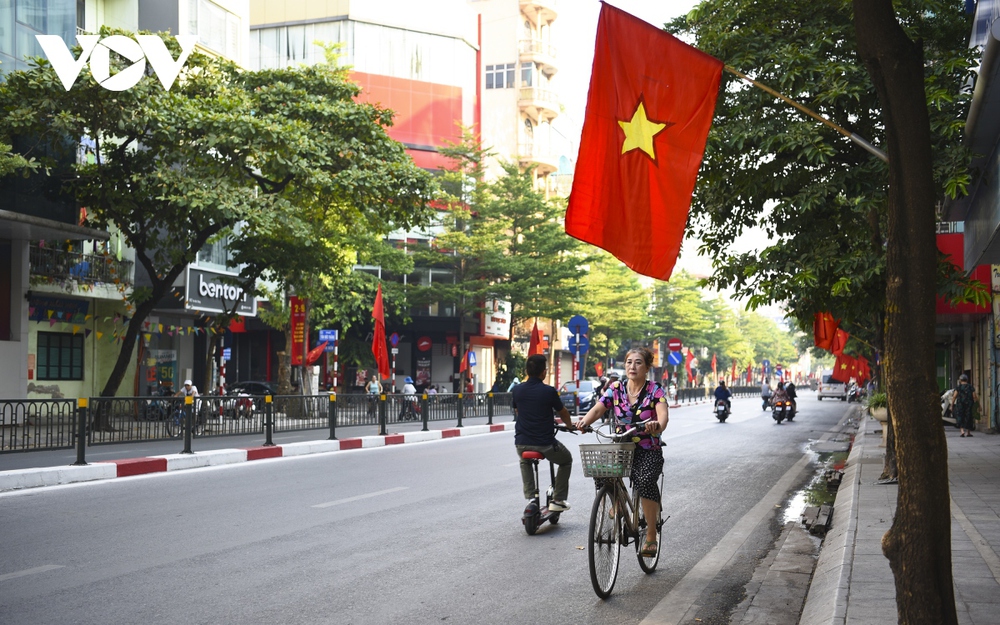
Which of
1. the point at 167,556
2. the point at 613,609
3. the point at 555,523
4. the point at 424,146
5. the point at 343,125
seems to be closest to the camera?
the point at 613,609

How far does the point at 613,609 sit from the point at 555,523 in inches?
133

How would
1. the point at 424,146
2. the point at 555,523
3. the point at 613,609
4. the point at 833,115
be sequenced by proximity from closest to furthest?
the point at 613,609, the point at 555,523, the point at 833,115, the point at 424,146

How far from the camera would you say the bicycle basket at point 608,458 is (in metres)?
6.43

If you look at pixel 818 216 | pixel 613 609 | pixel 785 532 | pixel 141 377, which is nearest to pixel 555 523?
pixel 785 532

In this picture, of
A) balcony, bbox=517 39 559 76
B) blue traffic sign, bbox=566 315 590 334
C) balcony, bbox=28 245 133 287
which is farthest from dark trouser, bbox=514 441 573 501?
balcony, bbox=517 39 559 76

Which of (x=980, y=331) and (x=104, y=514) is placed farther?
(x=980, y=331)

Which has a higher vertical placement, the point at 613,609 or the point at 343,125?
the point at 343,125

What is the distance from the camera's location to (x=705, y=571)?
7.65m

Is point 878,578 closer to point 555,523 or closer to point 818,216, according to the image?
point 555,523

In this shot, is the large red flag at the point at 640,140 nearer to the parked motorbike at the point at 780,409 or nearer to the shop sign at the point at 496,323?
the parked motorbike at the point at 780,409

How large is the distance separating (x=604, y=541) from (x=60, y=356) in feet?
90.3

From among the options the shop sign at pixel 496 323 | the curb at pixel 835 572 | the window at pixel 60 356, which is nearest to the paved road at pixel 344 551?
the curb at pixel 835 572

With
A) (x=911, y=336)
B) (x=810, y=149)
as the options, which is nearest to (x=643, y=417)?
(x=911, y=336)

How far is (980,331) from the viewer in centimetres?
2773
